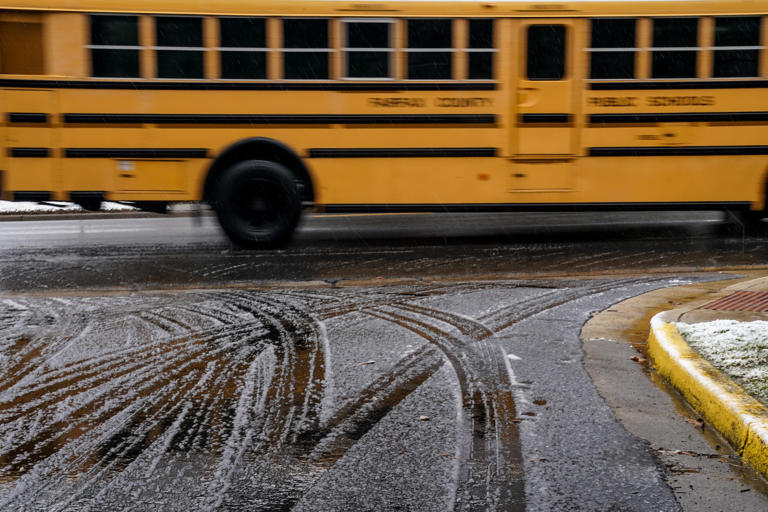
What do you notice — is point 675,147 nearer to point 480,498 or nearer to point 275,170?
point 275,170

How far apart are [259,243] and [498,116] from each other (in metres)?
3.12

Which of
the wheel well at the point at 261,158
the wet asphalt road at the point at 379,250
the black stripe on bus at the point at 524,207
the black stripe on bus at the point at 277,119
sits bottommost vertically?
the wet asphalt road at the point at 379,250

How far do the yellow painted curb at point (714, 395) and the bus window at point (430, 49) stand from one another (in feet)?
17.8

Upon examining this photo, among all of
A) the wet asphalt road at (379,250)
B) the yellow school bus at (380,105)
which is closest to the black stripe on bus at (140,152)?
the yellow school bus at (380,105)

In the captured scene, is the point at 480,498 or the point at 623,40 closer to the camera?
the point at 480,498

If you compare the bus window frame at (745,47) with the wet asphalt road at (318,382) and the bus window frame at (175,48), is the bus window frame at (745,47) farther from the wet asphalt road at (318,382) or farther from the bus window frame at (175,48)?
the bus window frame at (175,48)

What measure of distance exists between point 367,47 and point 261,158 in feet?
5.74

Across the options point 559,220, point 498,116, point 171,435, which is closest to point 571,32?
point 498,116

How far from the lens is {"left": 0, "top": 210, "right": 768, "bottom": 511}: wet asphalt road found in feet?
12.3

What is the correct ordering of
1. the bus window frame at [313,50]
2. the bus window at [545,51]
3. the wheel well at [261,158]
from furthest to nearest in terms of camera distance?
the bus window at [545,51], the wheel well at [261,158], the bus window frame at [313,50]

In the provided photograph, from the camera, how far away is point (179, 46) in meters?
10.3

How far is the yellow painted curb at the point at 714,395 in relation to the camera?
395 centimetres

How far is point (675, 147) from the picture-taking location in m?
10.7

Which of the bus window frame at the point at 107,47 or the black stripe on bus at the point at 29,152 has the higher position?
the bus window frame at the point at 107,47
